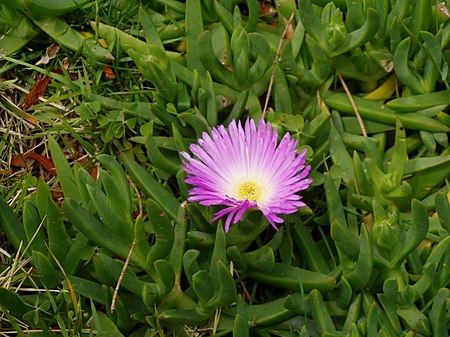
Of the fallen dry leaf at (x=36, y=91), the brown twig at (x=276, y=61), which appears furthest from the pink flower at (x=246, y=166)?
the fallen dry leaf at (x=36, y=91)

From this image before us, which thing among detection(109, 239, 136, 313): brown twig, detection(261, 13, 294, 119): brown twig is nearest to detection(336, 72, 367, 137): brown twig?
detection(261, 13, 294, 119): brown twig

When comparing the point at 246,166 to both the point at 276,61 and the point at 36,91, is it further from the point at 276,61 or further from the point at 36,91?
the point at 36,91

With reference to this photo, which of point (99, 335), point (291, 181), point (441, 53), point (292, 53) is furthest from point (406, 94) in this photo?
point (99, 335)

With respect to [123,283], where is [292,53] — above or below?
above

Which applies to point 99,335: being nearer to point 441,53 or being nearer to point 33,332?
point 33,332

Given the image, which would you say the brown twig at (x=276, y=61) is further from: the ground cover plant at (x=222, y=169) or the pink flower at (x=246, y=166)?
the pink flower at (x=246, y=166)

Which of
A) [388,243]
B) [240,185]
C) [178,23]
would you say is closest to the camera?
[388,243]

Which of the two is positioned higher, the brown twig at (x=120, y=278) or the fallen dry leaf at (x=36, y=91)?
the fallen dry leaf at (x=36, y=91)
